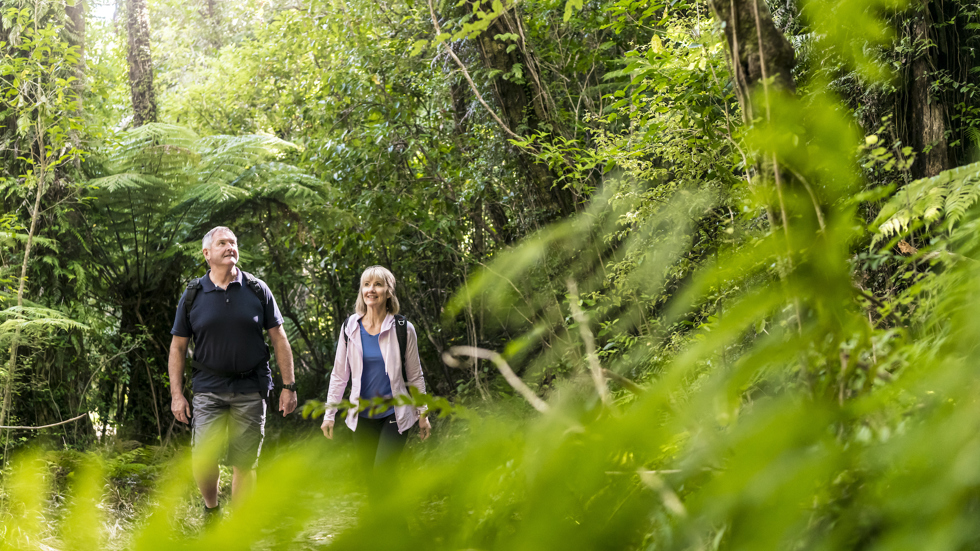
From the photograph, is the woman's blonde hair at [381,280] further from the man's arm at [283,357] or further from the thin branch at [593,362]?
the thin branch at [593,362]

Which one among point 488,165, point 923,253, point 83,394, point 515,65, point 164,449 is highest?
point 515,65

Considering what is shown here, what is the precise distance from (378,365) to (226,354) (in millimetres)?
896

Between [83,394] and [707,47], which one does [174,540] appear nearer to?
[707,47]

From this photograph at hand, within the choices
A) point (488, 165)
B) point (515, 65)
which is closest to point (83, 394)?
point (488, 165)

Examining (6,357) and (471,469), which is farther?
(6,357)

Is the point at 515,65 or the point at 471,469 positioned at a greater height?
the point at 515,65

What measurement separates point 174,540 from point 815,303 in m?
0.53

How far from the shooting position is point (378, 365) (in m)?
3.81

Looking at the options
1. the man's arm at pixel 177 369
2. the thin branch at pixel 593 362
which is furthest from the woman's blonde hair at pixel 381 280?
the thin branch at pixel 593 362

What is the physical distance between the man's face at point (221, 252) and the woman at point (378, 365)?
0.80m

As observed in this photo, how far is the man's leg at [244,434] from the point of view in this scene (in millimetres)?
3855

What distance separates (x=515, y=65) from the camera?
16.3 feet

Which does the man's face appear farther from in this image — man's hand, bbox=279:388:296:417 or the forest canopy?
the forest canopy

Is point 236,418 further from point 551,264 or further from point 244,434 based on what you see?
point 551,264
